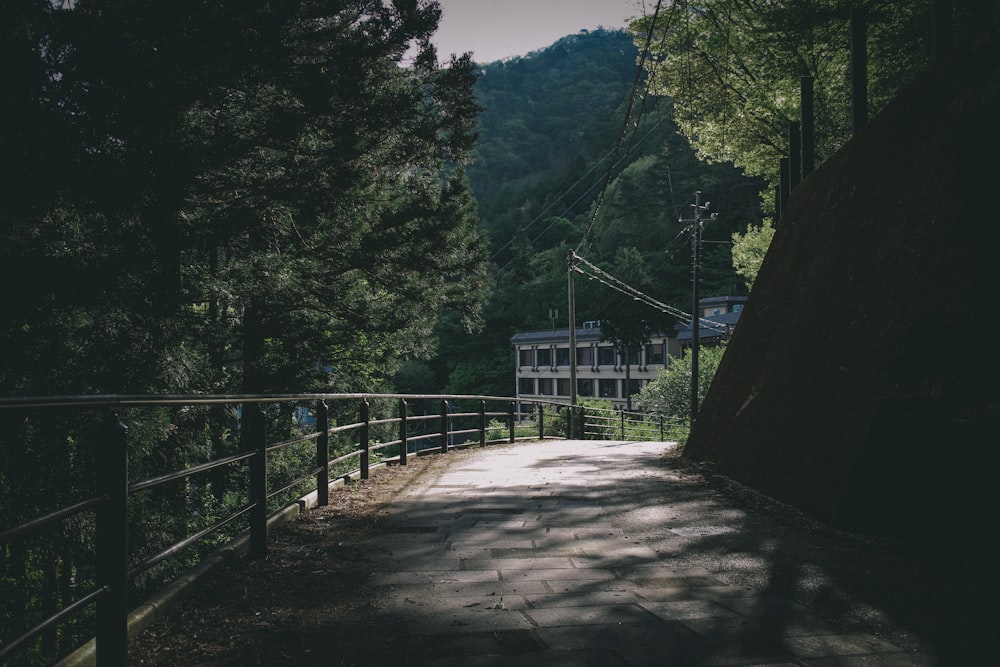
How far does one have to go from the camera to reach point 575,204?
6425cm

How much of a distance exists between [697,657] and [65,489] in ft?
19.1

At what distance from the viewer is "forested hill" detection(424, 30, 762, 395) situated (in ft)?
182

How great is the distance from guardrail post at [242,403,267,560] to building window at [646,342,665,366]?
48.7 meters

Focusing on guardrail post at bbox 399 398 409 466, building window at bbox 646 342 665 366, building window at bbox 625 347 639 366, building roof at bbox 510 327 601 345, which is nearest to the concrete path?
guardrail post at bbox 399 398 409 466

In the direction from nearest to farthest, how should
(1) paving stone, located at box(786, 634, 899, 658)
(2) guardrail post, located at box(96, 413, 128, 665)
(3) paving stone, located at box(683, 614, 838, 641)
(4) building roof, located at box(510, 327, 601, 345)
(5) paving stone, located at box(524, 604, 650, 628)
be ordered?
(2) guardrail post, located at box(96, 413, 128, 665) < (1) paving stone, located at box(786, 634, 899, 658) < (3) paving stone, located at box(683, 614, 838, 641) < (5) paving stone, located at box(524, 604, 650, 628) < (4) building roof, located at box(510, 327, 601, 345)

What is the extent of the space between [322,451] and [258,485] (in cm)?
152

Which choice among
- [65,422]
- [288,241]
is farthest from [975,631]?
[288,241]

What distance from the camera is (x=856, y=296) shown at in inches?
211

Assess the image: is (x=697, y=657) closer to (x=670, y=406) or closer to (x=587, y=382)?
(x=670, y=406)

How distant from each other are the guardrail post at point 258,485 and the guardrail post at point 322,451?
1237mm

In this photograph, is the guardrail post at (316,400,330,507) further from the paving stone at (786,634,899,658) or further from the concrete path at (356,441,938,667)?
the paving stone at (786,634,899,658)

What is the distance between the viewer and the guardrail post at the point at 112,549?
8.38 feet

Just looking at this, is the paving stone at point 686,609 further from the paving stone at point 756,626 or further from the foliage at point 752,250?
the foliage at point 752,250

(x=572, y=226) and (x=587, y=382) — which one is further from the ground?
(x=572, y=226)
